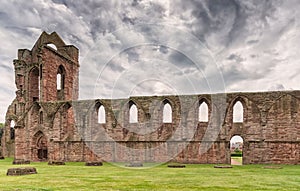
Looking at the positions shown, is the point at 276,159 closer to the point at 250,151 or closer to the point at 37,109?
the point at 250,151

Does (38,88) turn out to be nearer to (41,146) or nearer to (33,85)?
(33,85)

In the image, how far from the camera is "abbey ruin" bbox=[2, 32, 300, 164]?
21.8 m

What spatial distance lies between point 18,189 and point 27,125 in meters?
19.1

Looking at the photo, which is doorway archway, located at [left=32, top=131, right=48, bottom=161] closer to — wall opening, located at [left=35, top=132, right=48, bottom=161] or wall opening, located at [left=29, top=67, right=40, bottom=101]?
wall opening, located at [left=35, top=132, right=48, bottom=161]

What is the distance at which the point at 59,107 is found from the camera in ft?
84.1

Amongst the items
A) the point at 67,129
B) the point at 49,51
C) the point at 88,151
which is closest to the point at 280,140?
the point at 88,151

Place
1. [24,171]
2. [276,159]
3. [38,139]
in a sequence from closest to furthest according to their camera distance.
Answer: [24,171] < [276,159] < [38,139]

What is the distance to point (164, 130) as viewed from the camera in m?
23.4

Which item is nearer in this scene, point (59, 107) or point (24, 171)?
point (24, 171)

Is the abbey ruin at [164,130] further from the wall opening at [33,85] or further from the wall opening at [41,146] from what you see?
the wall opening at [33,85]

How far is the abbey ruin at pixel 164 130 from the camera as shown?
856 inches

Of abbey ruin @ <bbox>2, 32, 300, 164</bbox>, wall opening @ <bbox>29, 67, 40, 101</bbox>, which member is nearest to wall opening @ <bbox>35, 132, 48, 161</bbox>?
abbey ruin @ <bbox>2, 32, 300, 164</bbox>

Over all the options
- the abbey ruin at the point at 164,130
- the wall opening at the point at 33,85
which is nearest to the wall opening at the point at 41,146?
the abbey ruin at the point at 164,130

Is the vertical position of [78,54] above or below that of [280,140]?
above
